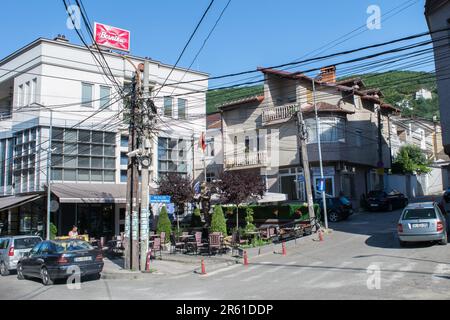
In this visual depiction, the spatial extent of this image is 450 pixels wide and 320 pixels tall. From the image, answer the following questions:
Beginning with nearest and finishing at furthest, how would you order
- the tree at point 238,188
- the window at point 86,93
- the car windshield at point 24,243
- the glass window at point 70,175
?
the car windshield at point 24,243
the tree at point 238,188
the glass window at point 70,175
the window at point 86,93

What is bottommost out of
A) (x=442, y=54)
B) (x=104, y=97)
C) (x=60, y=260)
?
Answer: (x=60, y=260)

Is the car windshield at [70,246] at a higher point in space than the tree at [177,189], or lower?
lower

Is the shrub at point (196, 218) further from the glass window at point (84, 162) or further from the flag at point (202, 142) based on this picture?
the glass window at point (84, 162)

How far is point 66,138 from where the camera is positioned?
3058cm

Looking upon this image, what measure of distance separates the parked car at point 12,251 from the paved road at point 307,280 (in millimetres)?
655

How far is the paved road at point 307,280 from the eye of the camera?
11.0 meters

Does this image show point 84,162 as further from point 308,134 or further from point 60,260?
point 60,260

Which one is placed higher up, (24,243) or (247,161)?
(247,161)

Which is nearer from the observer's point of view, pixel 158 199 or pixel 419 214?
pixel 419 214

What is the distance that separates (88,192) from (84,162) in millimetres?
3370

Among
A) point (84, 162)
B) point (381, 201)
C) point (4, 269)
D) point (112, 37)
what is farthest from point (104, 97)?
point (381, 201)

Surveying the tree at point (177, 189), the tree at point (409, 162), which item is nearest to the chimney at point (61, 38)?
the tree at point (177, 189)

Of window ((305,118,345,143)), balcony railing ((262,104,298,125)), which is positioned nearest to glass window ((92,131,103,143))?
balcony railing ((262,104,298,125))
